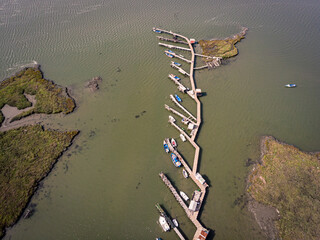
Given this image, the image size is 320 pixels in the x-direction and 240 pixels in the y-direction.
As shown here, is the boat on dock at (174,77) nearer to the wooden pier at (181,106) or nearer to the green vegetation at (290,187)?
the wooden pier at (181,106)

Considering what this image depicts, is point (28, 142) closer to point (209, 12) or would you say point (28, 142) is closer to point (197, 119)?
point (197, 119)

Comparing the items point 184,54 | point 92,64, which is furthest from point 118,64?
Answer: point 184,54

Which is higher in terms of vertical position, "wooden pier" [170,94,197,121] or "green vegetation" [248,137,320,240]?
"wooden pier" [170,94,197,121]

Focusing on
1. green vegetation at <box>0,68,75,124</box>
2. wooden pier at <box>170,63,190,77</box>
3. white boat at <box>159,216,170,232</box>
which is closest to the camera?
white boat at <box>159,216,170,232</box>

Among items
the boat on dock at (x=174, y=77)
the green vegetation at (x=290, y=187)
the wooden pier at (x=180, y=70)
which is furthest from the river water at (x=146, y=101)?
the green vegetation at (x=290, y=187)

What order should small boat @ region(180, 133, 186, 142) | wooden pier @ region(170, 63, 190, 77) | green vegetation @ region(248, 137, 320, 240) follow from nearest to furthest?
green vegetation @ region(248, 137, 320, 240) → small boat @ region(180, 133, 186, 142) → wooden pier @ region(170, 63, 190, 77)

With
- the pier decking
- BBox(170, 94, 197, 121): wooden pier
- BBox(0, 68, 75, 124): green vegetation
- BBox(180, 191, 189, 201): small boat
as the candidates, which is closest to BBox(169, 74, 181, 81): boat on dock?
the pier decking

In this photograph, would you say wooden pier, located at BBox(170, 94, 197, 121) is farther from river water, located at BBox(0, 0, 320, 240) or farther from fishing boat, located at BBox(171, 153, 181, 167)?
fishing boat, located at BBox(171, 153, 181, 167)
